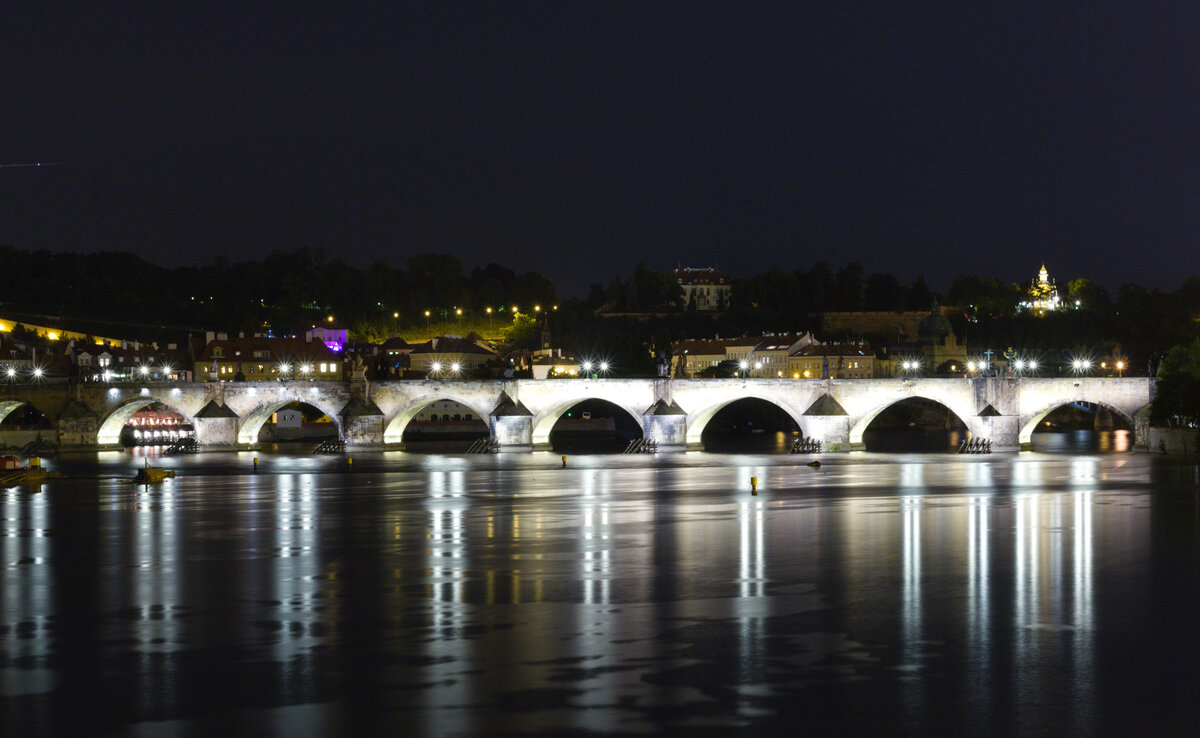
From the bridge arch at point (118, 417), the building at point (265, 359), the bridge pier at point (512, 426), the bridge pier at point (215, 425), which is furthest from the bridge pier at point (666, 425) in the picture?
the building at point (265, 359)

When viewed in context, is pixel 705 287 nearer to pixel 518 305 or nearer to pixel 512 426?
pixel 518 305

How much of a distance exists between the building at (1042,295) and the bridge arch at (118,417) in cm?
10855

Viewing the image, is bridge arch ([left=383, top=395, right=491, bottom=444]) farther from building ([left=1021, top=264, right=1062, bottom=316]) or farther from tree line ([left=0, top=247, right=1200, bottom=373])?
building ([left=1021, top=264, right=1062, bottom=316])

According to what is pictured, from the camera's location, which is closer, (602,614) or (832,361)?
(602,614)

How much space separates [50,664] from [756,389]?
4629cm

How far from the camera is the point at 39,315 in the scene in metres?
120

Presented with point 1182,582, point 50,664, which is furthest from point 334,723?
point 1182,582

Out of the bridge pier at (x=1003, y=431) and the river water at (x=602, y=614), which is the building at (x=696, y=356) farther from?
the river water at (x=602, y=614)

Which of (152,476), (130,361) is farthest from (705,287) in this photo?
(152,476)

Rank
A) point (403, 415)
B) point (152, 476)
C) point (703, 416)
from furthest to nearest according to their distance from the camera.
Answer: point (403, 415) → point (703, 416) → point (152, 476)

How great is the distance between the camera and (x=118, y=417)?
68062 mm

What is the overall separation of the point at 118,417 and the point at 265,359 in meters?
19.4

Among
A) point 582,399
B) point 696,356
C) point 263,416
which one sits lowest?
point 263,416

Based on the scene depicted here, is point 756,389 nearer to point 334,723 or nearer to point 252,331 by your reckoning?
point 334,723
